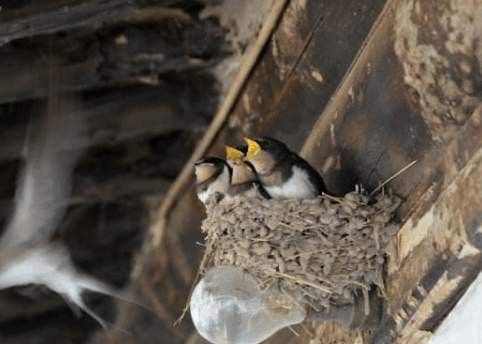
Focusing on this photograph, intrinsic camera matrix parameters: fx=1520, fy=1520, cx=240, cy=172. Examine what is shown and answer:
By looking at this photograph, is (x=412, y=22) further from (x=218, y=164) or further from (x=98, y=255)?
(x=98, y=255)

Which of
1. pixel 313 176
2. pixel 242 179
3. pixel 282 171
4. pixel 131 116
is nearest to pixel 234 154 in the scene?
pixel 242 179

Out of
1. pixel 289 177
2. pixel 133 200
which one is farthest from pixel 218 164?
pixel 133 200

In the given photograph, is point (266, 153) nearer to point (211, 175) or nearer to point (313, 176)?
point (313, 176)

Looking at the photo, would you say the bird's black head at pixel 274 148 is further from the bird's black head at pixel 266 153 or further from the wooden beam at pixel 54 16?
the wooden beam at pixel 54 16

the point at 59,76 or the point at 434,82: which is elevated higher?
the point at 434,82

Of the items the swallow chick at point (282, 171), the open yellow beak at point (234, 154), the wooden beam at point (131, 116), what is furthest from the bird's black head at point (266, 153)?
the wooden beam at point (131, 116)
